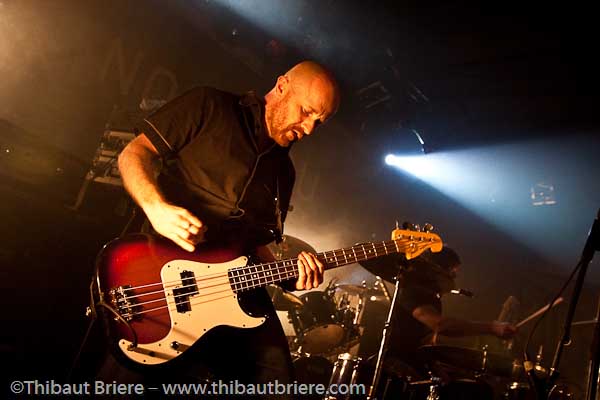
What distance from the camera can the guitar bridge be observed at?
224 centimetres

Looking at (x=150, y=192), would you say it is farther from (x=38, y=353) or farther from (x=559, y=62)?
(x=559, y=62)

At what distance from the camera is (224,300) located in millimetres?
2625

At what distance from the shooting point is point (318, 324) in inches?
253

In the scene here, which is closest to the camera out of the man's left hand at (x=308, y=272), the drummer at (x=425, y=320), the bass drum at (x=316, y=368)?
the man's left hand at (x=308, y=272)

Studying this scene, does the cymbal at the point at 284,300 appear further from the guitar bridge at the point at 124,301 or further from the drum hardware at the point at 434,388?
the guitar bridge at the point at 124,301

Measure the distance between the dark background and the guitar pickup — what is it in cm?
298

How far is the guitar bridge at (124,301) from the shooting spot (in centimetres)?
224

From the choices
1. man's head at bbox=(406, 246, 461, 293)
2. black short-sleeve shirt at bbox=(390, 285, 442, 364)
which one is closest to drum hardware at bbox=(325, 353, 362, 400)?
black short-sleeve shirt at bbox=(390, 285, 442, 364)

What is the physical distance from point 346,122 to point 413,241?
22.8 feet

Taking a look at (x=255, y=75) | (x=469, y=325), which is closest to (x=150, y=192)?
(x=469, y=325)

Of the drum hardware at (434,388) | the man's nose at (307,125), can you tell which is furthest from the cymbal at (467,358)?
the man's nose at (307,125)

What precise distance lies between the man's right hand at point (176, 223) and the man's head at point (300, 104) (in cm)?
125

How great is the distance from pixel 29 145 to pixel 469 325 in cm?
599

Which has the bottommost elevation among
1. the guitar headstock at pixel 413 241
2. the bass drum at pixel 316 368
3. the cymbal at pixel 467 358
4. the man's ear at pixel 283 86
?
the bass drum at pixel 316 368
